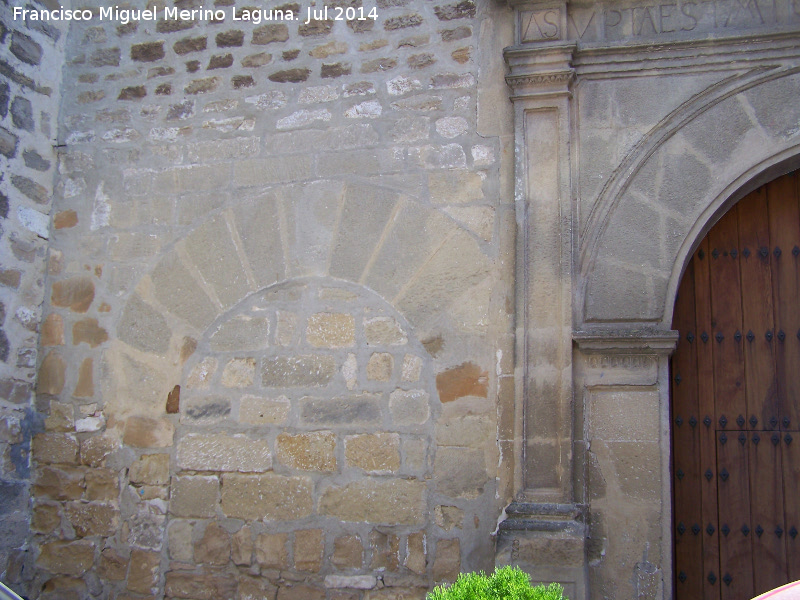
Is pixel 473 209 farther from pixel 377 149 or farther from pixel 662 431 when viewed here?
pixel 662 431

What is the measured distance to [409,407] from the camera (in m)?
3.39

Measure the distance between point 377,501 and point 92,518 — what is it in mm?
1501

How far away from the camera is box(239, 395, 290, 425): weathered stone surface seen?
354 centimetres

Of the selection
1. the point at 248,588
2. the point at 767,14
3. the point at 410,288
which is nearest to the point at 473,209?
the point at 410,288

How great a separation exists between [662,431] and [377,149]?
73.3 inches

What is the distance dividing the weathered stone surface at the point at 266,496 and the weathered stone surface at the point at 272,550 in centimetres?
9

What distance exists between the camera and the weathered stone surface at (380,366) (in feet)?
11.3

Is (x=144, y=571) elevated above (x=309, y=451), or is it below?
below

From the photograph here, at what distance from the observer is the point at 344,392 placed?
11.4 feet

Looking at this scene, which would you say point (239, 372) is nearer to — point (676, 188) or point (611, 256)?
point (611, 256)

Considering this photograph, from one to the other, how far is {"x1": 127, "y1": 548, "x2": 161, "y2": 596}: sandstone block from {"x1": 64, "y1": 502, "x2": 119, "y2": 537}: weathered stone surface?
192mm

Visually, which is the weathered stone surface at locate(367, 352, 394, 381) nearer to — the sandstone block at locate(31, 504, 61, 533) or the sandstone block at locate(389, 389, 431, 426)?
the sandstone block at locate(389, 389, 431, 426)

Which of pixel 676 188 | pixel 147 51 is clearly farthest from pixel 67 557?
pixel 676 188

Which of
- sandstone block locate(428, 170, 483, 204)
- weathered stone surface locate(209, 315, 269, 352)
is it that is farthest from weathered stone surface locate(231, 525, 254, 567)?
sandstone block locate(428, 170, 483, 204)
